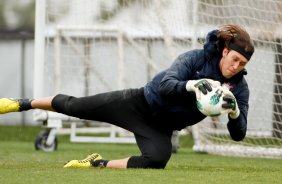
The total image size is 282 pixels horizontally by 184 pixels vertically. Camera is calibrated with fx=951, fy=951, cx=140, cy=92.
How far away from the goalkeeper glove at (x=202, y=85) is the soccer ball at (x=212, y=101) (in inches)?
1.1

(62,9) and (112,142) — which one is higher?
(62,9)

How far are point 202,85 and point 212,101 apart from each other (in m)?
0.13

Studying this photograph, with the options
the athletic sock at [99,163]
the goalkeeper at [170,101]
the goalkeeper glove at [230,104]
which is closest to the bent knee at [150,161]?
the goalkeeper at [170,101]

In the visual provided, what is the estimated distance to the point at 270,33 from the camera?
9.62m

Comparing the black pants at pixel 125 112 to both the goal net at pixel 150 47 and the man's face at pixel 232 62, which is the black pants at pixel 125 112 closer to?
the man's face at pixel 232 62

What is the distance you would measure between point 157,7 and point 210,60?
12.6 feet

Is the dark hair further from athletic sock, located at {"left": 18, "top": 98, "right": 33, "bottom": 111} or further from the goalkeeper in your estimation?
athletic sock, located at {"left": 18, "top": 98, "right": 33, "bottom": 111}

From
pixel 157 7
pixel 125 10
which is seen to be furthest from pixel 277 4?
pixel 125 10

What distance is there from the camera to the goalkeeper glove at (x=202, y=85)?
630 cm

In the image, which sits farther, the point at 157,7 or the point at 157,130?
the point at 157,7

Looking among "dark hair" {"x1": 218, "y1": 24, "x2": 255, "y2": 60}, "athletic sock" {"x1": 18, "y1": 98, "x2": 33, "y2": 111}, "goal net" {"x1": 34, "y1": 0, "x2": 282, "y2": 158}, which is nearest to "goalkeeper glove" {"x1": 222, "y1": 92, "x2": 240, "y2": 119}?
"dark hair" {"x1": 218, "y1": 24, "x2": 255, "y2": 60}

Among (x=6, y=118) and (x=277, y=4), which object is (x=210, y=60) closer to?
(x=277, y=4)

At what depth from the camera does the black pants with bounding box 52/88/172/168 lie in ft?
23.9

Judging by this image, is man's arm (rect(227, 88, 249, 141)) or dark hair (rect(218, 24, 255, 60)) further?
man's arm (rect(227, 88, 249, 141))
